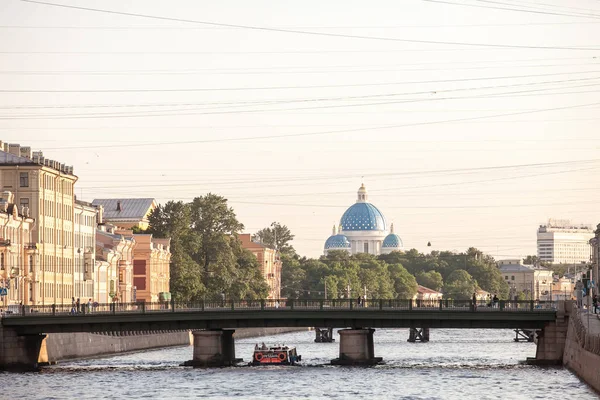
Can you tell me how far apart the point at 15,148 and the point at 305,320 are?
53728mm

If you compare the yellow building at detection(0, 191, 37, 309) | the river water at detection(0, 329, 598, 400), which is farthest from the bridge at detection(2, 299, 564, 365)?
the yellow building at detection(0, 191, 37, 309)

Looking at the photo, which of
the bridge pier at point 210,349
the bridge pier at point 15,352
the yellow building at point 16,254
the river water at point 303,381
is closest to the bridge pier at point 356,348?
the river water at point 303,381

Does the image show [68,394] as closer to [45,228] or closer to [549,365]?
[549,365]

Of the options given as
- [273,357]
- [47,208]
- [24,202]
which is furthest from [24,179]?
[273,357]

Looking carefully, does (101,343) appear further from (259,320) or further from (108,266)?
(108,266)

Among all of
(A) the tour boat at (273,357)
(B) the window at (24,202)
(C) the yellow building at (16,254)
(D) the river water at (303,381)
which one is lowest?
(D) the river water at (303,381)

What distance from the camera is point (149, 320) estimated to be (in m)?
121

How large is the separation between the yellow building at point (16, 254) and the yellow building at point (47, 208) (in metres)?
1.51

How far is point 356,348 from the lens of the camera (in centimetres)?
12581

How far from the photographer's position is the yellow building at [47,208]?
160500 millimetres

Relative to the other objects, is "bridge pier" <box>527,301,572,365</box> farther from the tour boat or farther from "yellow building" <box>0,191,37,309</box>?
"yellow building" <box>0,191,37,309</box>

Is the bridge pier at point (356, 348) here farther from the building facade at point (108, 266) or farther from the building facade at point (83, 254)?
the building facade at point (108, 266)

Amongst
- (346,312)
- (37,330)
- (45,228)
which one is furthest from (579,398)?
(45,228)

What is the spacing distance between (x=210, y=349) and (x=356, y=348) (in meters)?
10.6
